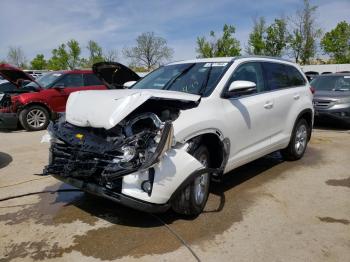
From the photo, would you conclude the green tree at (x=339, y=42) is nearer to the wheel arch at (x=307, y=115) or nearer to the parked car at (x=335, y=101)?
the parked car at (x=335, y=101)

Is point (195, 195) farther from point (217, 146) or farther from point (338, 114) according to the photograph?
point (338, 114)

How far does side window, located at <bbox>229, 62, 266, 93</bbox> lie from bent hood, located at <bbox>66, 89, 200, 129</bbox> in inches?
43.8

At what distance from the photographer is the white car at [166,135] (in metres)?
3.58

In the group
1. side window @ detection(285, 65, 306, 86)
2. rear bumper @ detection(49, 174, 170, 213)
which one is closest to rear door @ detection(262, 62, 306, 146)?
side window @ detection(285, 65, 306, 86)

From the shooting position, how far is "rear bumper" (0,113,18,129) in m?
Answer: 10.3

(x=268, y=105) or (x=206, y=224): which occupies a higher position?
(x=268, y=105)

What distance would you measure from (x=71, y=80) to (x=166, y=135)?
8679mm

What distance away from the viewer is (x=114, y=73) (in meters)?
6.52

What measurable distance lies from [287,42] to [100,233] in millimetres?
32035

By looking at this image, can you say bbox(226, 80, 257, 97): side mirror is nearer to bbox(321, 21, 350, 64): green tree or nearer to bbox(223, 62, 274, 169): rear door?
bbox(223, 62, 274, 169): rear door

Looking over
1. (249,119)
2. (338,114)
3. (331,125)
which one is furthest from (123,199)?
(331,125)

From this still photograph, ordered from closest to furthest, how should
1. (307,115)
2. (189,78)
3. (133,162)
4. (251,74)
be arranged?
(133,162) < (189,78) < (251,74) < (307,115)

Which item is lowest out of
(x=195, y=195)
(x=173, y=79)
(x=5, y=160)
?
(x=5, y=160)

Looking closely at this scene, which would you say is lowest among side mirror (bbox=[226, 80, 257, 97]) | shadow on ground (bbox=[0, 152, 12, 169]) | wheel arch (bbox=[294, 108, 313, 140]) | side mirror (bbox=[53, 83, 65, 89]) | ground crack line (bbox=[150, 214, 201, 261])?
ground crack line (bbox=[150, 214, 201, 261])
